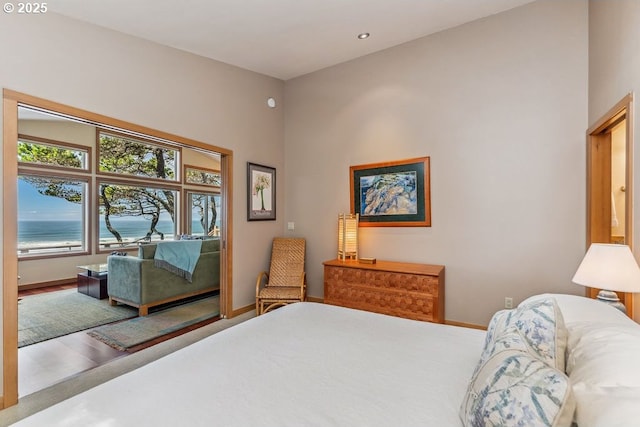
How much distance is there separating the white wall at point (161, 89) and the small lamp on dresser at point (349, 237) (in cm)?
121

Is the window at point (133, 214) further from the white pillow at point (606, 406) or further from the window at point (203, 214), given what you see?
the white pillow at point (606, 406)

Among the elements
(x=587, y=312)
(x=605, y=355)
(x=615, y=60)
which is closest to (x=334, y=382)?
(x=605, y=355)

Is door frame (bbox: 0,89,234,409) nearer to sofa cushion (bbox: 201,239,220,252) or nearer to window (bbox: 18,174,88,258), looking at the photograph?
sofa cushion (bbox: 201,239,220,252)

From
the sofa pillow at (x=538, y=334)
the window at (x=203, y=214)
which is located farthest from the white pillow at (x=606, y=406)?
the window at (x=203, y=214)

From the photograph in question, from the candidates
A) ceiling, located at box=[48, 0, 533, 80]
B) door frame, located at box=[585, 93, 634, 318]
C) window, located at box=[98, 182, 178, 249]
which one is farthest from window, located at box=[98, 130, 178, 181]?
door frame, located at box=[585, 93, 634, 318]

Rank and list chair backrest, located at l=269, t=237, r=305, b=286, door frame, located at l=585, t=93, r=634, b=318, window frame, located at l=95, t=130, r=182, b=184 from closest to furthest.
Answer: door frame, located at l=585, t=93, r=634, b=318, chair backrest, located at l=269, t=237, r=305, b=286, window frame, located at l=95, t=130, r=182, b=184

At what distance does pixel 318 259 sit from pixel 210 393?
10.8 feet

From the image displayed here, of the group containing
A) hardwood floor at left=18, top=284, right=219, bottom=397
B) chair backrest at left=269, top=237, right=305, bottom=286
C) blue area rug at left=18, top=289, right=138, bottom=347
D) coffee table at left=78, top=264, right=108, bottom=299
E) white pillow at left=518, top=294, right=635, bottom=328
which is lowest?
hardwood floor at left=18, top=284, right=219, bottom=397

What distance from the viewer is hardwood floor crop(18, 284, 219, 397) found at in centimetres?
242

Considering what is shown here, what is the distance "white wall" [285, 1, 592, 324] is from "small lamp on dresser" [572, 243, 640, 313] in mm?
1203

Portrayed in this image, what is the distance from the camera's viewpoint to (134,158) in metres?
6.97

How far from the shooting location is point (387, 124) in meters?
3.83

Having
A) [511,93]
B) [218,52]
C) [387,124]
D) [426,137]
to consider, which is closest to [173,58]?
[218,52]

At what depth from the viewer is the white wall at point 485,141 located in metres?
2.88
